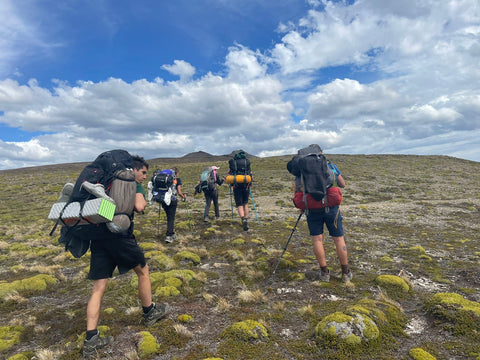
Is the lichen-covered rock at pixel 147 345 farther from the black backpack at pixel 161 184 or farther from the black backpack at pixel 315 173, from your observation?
the black backpack at pixel 161 184

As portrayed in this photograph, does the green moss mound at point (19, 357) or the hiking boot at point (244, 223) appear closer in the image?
the green moss mound at point (19, 357)

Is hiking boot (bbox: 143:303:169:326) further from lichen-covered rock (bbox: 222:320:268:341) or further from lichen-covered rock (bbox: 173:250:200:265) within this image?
lichen-covered rock (bbox: 173:250:200:265)

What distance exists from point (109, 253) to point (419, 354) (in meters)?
5.26

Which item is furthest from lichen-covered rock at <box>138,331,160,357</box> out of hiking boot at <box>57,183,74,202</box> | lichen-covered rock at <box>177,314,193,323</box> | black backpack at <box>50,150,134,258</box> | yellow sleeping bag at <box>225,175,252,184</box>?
yellow sleeping bag at <box>225,175,252,184</box>

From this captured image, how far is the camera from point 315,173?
628 centimetres

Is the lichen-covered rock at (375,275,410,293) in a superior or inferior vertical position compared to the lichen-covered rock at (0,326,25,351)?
inferior

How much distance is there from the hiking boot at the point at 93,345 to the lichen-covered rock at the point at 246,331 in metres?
Answer: 2.02

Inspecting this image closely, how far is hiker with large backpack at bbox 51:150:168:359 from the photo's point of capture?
4.12 m

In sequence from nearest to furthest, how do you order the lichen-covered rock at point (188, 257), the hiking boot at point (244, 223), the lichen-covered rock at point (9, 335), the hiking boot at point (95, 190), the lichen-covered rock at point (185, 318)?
1. the hiking boot at point (95, 190)
2. the lichen-covered rock at point (9, 335)
3. the lichen-covered rock at point (185, 318)
4. the lichen-covered rock at point (188, 257)
5. the hiking boot at point (244, 223)

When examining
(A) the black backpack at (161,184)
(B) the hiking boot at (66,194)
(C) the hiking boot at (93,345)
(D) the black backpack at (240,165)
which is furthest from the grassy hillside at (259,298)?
(D) the black backpack at (240,165)

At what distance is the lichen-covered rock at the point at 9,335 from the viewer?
455 cm

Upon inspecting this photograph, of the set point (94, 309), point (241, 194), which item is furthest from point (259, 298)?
point (241, 194)

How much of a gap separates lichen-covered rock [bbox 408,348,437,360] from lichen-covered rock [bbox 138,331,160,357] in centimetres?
404

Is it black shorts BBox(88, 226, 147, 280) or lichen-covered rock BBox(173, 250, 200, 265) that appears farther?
lichen-covered rock BBox(173, 250, 200, 265)
